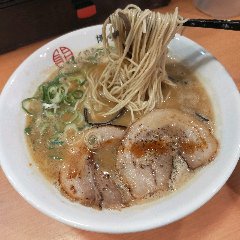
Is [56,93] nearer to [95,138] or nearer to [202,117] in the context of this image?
[95,138]

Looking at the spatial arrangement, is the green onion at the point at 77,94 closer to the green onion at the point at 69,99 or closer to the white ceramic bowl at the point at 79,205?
the green onion at the point at 69,99

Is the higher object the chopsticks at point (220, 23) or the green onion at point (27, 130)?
the chopsticks at point (220, 23)

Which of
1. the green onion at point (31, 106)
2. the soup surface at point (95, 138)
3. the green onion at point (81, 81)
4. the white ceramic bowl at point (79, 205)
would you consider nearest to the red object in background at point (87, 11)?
the white ceramic bowl at point (79, 205)

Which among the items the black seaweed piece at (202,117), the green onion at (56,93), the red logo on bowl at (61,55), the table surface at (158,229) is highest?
Result: the red logo on bowl at (61,55)

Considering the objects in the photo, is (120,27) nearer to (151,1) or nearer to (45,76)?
(45,76)

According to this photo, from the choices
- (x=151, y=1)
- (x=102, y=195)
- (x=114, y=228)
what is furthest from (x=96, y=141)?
(x=151, y=1)

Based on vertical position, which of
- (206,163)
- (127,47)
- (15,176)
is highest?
(127,47)

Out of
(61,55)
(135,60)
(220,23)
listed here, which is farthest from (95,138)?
(220,23)
